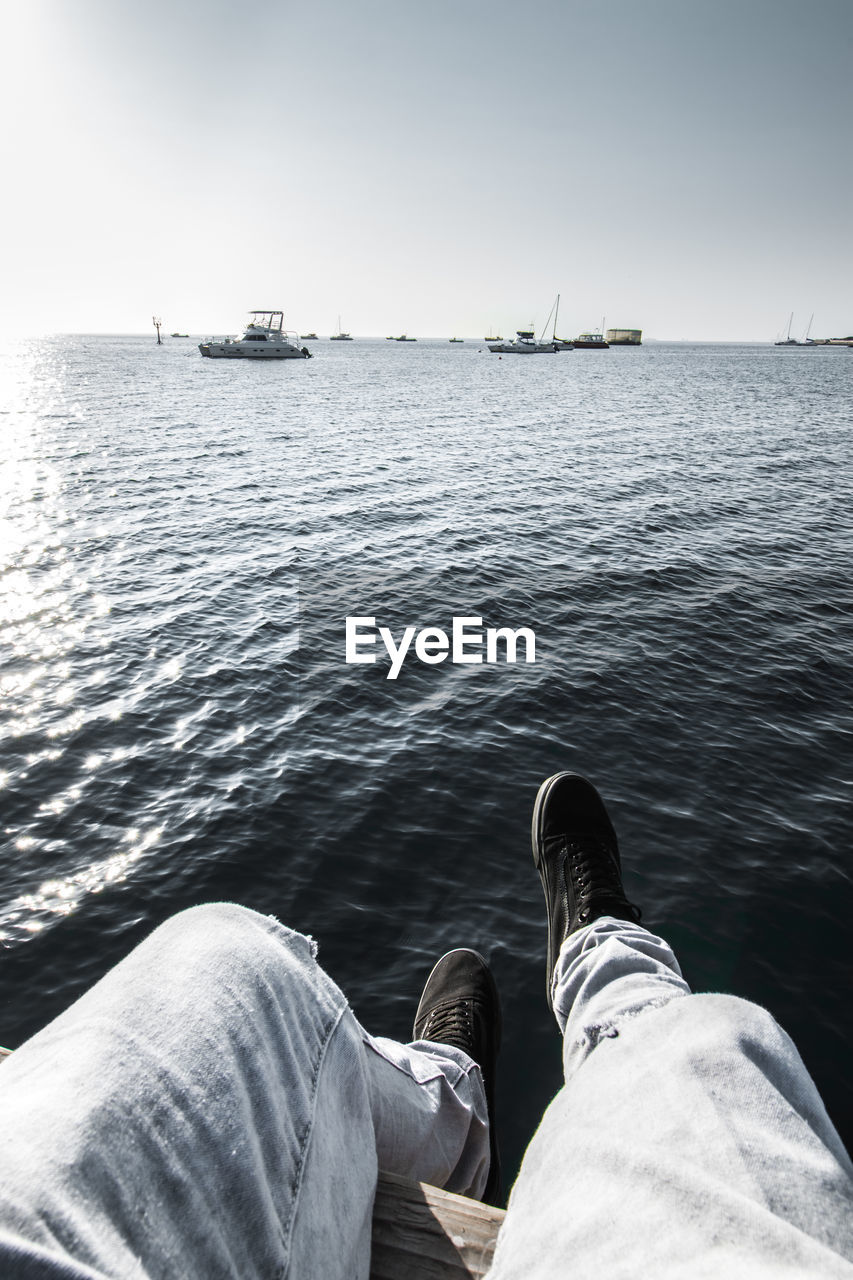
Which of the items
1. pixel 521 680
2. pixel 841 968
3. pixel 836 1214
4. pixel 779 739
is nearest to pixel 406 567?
pixel 521 680

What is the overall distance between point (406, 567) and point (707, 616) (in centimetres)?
637

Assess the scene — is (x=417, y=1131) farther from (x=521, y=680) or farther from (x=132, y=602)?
(x=132, y=602)

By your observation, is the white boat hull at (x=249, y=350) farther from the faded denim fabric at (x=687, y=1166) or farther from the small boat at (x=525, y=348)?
the faded denim fabric at (x=687, y=1166)

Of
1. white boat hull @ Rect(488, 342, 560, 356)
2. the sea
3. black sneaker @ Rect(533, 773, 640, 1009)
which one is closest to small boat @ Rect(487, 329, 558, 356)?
white boat hull @ Rect(488, 342, 560, 356)

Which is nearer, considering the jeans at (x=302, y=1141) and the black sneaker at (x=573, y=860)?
the jeans at (x=302, y=1141)

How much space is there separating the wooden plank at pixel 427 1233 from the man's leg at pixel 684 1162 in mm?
298

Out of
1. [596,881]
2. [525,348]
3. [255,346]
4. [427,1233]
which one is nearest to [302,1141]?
[427,1233]

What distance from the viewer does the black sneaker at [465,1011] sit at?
13.3 feet

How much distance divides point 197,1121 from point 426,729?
7.55m

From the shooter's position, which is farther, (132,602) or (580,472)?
(580,472)

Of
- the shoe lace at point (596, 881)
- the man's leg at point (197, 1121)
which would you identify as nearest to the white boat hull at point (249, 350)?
the shoe lace at point (596, 881)

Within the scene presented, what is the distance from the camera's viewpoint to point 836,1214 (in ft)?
4.39

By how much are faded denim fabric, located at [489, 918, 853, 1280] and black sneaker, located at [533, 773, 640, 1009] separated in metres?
2.09
